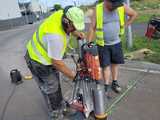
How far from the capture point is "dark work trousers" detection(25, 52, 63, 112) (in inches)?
199

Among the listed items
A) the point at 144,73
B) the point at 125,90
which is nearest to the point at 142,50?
the point at 144,73

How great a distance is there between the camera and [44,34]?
4.72 meters

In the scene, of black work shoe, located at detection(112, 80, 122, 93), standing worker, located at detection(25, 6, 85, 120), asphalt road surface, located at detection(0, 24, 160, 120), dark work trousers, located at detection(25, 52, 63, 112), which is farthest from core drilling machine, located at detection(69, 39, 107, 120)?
black work shoe, located at detection(112, 80, 122, 93)

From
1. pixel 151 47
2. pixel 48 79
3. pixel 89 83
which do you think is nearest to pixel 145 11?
pixel 151 47

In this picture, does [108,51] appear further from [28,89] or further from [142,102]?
[28,89]

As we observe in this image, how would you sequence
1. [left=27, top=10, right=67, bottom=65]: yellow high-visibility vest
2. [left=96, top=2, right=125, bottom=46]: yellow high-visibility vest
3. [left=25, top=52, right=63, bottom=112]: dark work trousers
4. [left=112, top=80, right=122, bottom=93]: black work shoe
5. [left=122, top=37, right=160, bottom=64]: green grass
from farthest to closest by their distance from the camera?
[left=122, top=37, right=160, bottom=64]: green grass < [left=112, top=80, right=122, bottom=93]: black work shoe < [left=96, top=2, right=125, bottom=46]: yellow high-visibility vest < [left=25, top=52, right=63, bottom=112]: dark work trousers < [left=27, top=10, right=67, bottom=65]: yellow high-visibility vest

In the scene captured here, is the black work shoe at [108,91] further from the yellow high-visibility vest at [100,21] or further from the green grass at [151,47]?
the green grass at [151,47]

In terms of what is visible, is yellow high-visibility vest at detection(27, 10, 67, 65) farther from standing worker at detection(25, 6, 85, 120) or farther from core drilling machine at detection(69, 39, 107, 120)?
core drilling machine at detection(69, 39, 107, 120)

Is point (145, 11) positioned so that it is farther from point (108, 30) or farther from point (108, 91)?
point (108, 30)

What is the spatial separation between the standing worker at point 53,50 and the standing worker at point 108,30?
1.23 meters

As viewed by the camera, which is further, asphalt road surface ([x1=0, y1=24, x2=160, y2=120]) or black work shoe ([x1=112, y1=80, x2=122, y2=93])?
black work shoe ([x1=112, y1=80, x2=122, y2=93])

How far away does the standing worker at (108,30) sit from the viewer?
19.4ft

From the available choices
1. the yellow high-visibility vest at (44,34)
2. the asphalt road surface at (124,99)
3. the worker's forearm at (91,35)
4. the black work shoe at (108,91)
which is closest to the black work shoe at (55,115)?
the asphalt road surface at (124,99)

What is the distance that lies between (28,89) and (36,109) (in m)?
1.48
